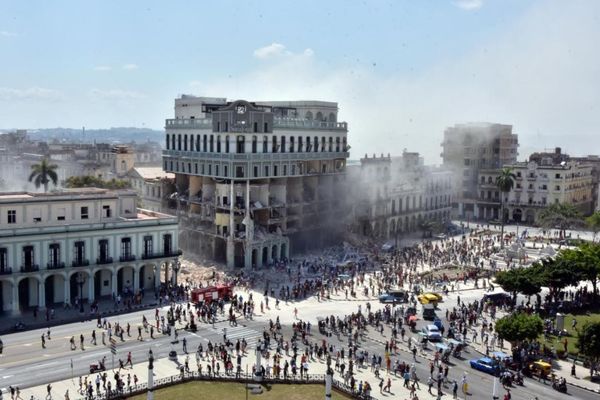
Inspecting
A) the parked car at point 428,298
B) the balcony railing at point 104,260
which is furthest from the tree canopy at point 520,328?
the balcony railing at point 104,260

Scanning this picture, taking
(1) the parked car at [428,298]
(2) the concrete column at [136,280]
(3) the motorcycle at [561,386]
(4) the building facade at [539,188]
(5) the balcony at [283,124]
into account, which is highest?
(5) the balcony at [283,124]

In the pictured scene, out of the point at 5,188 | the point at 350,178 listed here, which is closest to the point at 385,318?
the point at 350,178

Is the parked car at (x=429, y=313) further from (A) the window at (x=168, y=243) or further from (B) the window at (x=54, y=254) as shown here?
(B) the window at (x=54, y=254)

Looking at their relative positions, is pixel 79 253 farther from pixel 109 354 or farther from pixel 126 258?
pixel 109 354

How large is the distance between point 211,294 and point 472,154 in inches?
3587

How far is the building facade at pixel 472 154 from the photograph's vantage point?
5408 inches

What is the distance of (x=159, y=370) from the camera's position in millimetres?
45125

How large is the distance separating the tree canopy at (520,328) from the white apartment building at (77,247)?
1321 inches

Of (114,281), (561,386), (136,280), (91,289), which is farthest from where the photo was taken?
(136,280)

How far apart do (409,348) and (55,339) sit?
1073 inches

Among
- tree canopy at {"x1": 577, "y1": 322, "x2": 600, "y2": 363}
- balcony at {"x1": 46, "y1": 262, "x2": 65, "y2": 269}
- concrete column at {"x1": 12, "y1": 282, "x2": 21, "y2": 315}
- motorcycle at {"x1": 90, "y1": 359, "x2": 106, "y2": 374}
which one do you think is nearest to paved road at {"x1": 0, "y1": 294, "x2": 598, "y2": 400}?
motorcycle at {"x1": 90, "y1": 359, "x2": 106, "y2": 374}

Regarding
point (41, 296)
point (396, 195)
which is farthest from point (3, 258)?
point (396, 195)

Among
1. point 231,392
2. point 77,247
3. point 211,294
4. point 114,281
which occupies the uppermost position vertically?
point 77,247

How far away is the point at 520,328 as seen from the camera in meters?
48.2
